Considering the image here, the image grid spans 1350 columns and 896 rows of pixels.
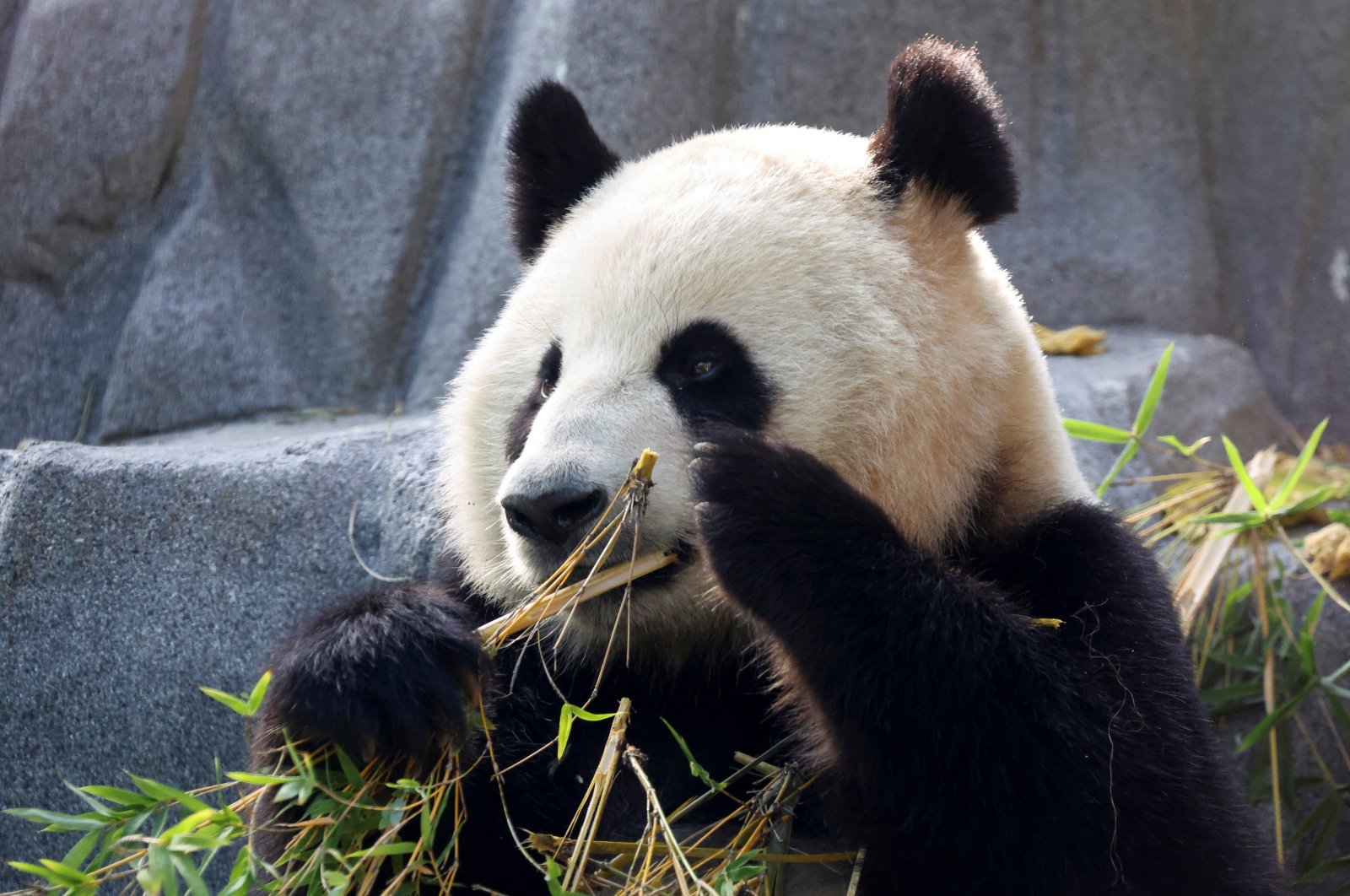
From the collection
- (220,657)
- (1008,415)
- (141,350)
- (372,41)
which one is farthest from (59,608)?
(372,41)

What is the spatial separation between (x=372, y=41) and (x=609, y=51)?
0.99 metres

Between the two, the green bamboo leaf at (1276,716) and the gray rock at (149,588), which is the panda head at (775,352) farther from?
the green bamboo leaf at (1276,716)

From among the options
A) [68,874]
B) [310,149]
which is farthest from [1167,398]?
[68,874]

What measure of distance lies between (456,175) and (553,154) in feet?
8.31

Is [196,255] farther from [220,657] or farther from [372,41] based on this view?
[220,657]

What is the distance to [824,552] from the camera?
1.75m

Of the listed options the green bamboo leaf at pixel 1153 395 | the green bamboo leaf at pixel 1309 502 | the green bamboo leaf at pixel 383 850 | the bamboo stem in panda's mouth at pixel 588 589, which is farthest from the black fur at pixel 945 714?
the green bamboo leaf at pixel 1309 502

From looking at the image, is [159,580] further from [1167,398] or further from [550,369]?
[1167,398]

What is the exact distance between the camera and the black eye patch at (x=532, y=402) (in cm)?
221

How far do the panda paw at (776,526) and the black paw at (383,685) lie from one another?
A: 18.4 inches

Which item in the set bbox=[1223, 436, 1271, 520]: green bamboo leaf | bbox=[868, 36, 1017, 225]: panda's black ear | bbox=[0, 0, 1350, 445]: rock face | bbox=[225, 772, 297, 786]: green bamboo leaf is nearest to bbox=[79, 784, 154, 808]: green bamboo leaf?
bbox=[225, 772, 297, 786]: green bamboo leaf

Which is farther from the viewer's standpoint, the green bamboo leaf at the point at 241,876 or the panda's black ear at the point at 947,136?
the panda's black ear at the point at 947,136

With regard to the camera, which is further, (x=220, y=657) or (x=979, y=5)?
(x=979, y=5)

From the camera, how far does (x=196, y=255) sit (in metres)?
4.89
